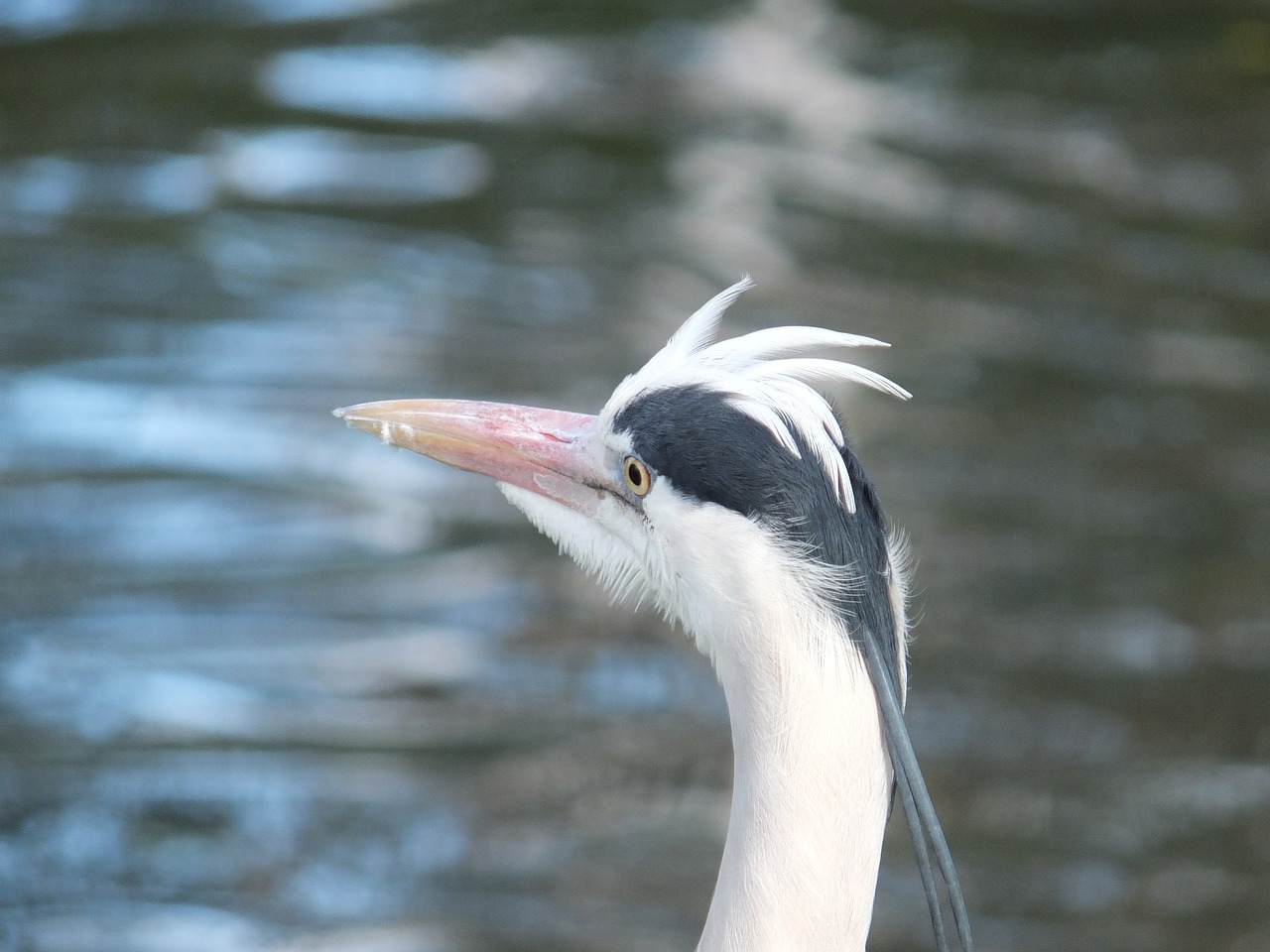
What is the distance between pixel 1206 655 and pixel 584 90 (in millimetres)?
4100

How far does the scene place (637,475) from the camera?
82.0 inches

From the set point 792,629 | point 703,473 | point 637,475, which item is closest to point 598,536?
point 637,475

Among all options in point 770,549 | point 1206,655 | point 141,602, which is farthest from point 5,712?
point 1206,655

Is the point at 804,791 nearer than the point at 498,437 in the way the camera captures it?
Yes

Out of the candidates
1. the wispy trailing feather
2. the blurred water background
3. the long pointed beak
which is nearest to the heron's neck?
the wispy trailing feather

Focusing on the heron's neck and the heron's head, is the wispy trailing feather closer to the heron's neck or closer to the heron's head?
the heron's head

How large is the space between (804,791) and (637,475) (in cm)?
48

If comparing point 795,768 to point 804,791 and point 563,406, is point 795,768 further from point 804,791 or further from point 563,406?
point 563,406

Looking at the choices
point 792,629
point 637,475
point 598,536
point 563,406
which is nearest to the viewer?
point 792,629

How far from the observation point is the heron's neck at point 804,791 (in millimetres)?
1867

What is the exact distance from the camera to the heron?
6.12ft

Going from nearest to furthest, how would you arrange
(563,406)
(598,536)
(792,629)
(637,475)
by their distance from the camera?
(792,629)
(637,475)
(598,536)
(563,406)

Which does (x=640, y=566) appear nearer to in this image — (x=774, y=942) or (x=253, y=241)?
(x=774, y=942)

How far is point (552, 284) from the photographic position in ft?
19.7
